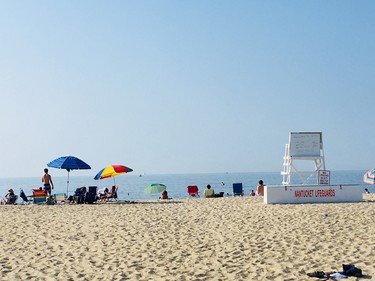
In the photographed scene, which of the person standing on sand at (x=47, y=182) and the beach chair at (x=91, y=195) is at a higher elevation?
the person standing on sand at (x=47, y=182)

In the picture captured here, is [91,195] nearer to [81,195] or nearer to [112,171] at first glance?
[81,195]

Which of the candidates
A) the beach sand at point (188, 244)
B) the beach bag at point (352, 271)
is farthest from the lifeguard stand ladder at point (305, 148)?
the beach bag at point (352, 271)

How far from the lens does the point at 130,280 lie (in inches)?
277

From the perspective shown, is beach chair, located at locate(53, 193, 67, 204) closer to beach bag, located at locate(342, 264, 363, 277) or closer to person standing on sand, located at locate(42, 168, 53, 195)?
person standing on sand, located at locate(42, 168, 53, 195)

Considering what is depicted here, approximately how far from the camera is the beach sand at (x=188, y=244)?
747 cm

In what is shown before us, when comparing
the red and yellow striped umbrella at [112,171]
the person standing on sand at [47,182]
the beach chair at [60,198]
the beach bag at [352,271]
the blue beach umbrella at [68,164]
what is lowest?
the beach bag at [352,271]

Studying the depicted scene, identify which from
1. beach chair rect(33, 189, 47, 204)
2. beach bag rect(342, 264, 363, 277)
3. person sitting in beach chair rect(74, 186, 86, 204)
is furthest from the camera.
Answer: person sitting in beach chair rect(74, 186, 86, 204)

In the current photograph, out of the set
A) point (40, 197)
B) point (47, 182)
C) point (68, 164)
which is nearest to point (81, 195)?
point (68, 164)

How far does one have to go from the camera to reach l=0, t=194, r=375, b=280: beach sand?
7.47 meters

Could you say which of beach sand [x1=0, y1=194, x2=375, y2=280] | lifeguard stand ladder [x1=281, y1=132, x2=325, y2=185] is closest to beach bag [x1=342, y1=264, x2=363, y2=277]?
beach sand [x1=0, y1=194, x2=375, y2=280]

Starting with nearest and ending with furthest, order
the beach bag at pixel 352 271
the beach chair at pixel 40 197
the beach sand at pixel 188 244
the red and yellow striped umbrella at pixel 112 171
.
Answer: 1. the beach bag at pixel 352 271
2. the beach sand at pixel 188 244
3. the beach chair at pixel 40 197
4. the red and yellow striped umbrella at pixel 112 171

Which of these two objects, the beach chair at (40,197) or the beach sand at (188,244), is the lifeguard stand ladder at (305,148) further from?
the beach chair at (40,197)

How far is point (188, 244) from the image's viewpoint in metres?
9.41

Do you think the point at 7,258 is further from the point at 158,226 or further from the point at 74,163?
the point at 74,163
